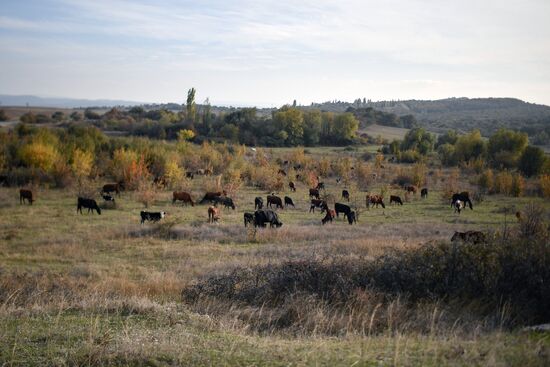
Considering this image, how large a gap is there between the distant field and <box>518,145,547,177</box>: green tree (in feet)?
141

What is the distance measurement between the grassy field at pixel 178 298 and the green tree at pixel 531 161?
24.1 m

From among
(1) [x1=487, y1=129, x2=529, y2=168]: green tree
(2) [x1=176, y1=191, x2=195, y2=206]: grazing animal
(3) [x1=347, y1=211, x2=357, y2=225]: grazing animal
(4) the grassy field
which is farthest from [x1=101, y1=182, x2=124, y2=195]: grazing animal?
(1) [x1=487, y1=129, x2=529, y2=168]: green tree

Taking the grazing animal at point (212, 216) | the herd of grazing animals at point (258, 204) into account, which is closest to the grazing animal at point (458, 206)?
the herd of grazing animals at point (258, 204)

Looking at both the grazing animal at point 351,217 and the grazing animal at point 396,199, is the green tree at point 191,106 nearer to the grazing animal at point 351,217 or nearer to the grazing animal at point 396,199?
the grazing animal at point 396,199

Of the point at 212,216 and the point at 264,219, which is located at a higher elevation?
the point at 264,219

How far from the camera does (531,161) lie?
47375 mm

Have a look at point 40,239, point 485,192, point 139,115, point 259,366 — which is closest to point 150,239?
point 40,239

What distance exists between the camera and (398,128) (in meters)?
110

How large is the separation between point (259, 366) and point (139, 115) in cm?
10083

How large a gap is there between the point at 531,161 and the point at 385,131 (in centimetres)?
5438

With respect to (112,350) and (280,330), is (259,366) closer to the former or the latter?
(112,350)

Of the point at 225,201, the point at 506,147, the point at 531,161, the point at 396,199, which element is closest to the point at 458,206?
the point at 396,199

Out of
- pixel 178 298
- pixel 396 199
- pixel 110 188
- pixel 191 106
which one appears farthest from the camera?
pixel 191 106

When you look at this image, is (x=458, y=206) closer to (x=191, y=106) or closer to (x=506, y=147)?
(x=506, y=147)
